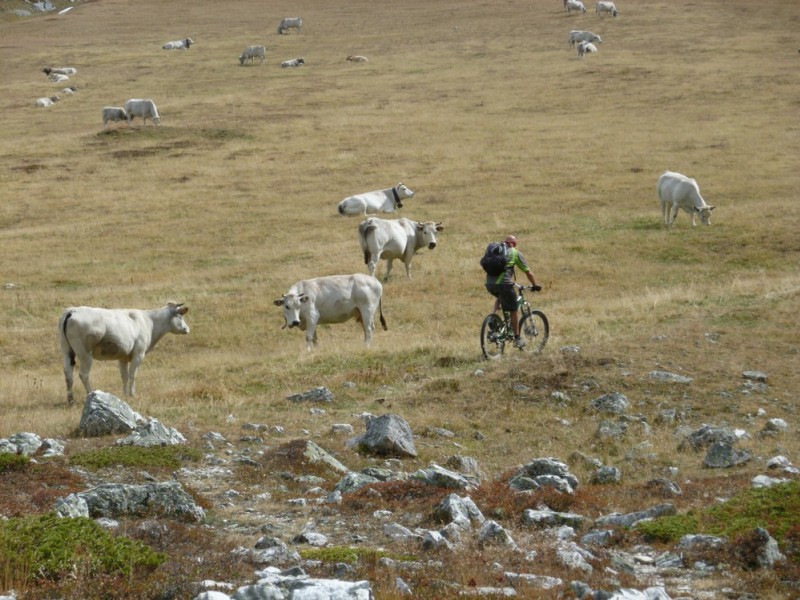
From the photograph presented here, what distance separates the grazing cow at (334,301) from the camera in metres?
22.5

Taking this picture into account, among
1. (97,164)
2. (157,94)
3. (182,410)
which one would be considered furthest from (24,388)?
(157,94)

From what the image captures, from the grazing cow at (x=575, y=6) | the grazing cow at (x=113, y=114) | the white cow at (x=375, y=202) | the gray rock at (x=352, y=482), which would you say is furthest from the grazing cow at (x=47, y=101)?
the gray rock at (x=352, y=482)

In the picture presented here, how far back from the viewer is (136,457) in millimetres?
11969

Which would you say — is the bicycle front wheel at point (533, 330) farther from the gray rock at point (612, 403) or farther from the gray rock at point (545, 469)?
the gray rock at point (545, 469)

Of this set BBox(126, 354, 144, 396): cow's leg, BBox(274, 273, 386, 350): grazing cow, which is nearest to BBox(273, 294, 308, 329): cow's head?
BBox(274, 273, 386, 350): grazing cow

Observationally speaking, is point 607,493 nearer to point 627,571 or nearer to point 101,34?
point 627,571

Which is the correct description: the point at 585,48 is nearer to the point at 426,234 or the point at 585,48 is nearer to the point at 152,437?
the point at 426,234

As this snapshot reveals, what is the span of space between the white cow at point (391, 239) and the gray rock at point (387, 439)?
53.6ft

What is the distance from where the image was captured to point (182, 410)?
1596 centimetres

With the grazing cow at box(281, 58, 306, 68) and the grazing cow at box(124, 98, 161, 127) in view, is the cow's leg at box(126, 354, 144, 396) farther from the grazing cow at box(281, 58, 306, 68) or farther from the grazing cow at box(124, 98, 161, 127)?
the grazing cow at box(281, 58, 306, 68)

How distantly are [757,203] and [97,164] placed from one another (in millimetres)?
31418

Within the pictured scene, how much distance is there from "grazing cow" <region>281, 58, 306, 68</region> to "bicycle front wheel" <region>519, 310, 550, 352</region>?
216ft

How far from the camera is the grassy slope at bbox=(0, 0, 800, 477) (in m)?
17.1

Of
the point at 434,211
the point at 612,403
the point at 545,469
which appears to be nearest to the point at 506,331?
the point at 612,403
